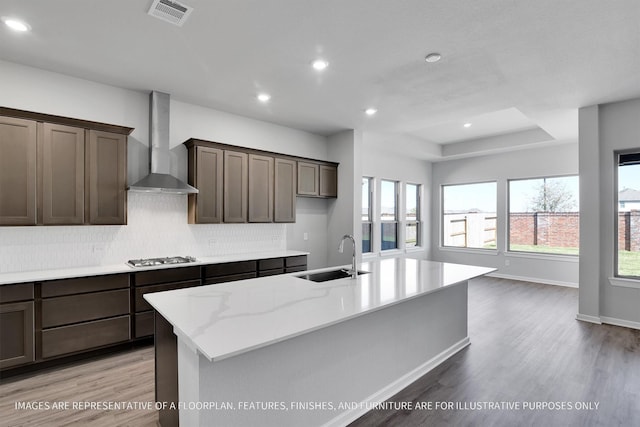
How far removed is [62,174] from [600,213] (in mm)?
6401

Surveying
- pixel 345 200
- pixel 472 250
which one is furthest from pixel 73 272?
pixel 472 250

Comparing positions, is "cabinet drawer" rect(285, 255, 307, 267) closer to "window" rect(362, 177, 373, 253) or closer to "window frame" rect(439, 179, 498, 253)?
"window" rect(362, 177, 373, 253)

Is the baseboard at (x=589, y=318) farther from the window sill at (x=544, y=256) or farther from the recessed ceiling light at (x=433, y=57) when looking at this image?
the recessed ceiling light at (x=433, y=57)

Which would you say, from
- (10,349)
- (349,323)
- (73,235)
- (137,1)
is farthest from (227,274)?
(137,1)

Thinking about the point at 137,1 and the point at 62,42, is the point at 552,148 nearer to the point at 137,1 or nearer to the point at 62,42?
the point at 137,1

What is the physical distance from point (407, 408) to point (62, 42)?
411 cm

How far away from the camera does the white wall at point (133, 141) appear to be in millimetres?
3219

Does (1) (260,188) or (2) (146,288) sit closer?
(2) (146,288)

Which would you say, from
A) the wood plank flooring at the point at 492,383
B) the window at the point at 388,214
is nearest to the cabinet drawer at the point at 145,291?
the wood plank flooring at the point at 492,383

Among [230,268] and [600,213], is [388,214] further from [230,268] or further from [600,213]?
[230,268]

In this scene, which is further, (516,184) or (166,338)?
(516,184)

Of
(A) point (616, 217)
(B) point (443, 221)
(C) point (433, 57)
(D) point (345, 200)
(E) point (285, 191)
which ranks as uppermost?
(C) point (433, 57)

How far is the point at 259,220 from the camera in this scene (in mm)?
4695

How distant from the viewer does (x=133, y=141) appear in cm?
385
